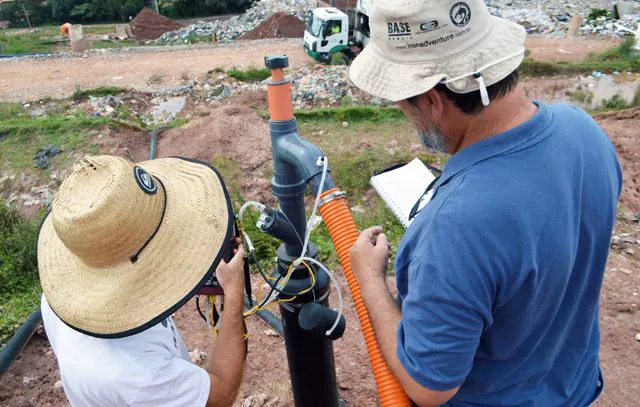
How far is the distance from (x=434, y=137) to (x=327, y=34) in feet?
40.0

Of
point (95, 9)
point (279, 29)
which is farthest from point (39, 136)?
point (95, 9)

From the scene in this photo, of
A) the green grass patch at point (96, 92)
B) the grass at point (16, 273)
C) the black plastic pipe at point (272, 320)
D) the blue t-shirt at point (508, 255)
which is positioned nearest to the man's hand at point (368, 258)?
the blue t-shirt at point (508, 255)

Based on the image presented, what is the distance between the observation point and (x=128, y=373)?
4.47 feet

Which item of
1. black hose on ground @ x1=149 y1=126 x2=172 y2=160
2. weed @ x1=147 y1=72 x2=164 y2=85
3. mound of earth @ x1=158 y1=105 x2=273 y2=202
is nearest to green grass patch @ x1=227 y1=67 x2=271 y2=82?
weed @ x1=147 y1=72 x2=164 y2=85

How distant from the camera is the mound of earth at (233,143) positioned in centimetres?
617

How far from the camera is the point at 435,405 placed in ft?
4.06

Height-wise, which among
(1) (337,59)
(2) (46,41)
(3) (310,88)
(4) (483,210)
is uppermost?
(4) (483,210)

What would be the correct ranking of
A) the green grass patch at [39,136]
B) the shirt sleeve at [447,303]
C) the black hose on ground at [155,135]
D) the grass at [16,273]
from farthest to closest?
the green grass patch at [39,136] < the black hose on ground at [155,135] < the grass at [16,273] < the shirt sleeve at [447,303]

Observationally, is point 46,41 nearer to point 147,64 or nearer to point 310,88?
point 147,64

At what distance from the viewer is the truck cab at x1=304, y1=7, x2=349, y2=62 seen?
12633 millimetres

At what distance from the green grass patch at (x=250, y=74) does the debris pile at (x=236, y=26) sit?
9123mm

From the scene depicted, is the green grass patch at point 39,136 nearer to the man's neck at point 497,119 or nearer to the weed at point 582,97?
the man's neck at point 497,119

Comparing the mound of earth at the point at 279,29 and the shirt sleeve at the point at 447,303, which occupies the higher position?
the shirt sleeve at the point at 447,303

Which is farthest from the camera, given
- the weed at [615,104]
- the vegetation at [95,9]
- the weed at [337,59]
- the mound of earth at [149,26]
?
the vegetation at [95,9]
